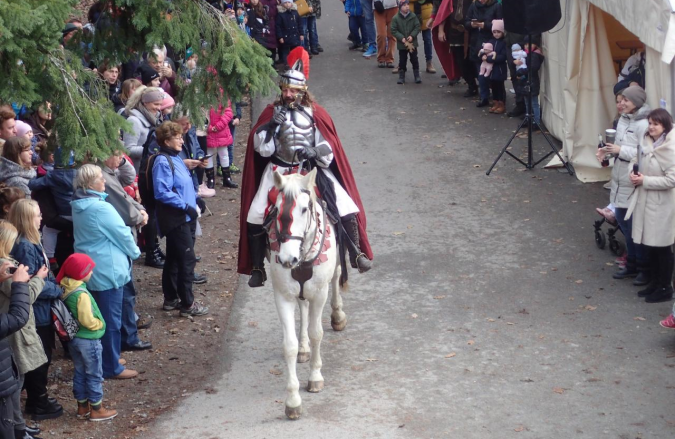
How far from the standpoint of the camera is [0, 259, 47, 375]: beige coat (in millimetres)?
7160

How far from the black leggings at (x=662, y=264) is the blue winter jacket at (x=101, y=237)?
5297 mm

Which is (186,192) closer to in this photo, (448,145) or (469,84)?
(448,145)

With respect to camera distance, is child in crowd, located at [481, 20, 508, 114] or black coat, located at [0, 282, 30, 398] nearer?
black coat, located at [0, 282, 30, 398]

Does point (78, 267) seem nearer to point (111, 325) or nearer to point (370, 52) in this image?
point (111, 325)

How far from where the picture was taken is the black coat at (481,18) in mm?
16359

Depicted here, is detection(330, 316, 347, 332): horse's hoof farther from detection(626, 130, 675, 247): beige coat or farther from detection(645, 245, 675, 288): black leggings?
detection(645, 245, 675, 288): black leggings

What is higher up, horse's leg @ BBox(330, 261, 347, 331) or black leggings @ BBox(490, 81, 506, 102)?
black leggings @ BBox(490, 81, 506, 102)

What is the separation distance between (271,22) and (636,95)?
35.7 ft

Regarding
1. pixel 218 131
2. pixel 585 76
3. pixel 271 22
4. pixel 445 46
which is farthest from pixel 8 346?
pixel 271 22

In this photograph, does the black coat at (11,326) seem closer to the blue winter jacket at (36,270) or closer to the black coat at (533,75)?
the blue winter jacket at (36,270)

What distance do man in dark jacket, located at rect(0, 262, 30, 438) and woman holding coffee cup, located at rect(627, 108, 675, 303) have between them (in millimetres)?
5966

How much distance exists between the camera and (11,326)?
671 cm

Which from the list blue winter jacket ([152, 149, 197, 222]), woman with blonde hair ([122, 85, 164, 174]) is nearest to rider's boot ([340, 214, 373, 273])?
blue winter jacket ([152, 149, 197, 222])

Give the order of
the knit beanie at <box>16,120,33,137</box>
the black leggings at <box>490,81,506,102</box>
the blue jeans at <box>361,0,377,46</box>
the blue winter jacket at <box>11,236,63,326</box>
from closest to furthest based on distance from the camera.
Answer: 1. the blue winter jacket at <box>11,236,63,326</box>
2. the knit beanie at <box>16,120,33,137</box>
3. the black leggings at <box>490,81,506,102</box>
4. the blue jeans at <box>361,0,377,46</box>
